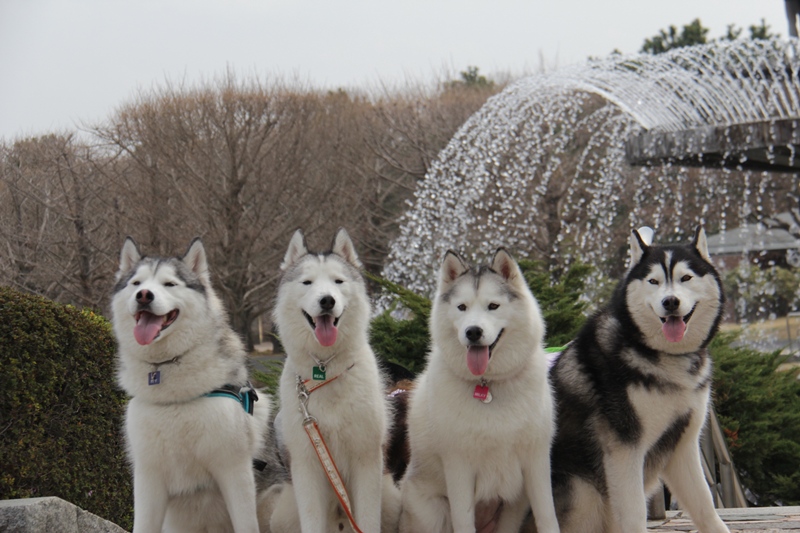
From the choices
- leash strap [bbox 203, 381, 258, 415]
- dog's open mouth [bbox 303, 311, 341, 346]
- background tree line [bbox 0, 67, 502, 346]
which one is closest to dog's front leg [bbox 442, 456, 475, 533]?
dog's open mouth [bbox 303, 311, 341, 346]

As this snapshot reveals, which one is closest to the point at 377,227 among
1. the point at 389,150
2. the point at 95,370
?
the point at 389,150

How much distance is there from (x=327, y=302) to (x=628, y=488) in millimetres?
1816

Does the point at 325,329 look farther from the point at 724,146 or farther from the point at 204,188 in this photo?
the point at 204,188

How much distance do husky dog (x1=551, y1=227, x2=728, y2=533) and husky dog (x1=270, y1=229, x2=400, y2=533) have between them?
1.09m

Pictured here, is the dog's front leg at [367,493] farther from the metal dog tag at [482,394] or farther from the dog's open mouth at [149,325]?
the dog's open mouth at [149,325]

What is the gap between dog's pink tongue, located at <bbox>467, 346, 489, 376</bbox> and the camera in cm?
400

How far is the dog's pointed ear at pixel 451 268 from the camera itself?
4.32 meters

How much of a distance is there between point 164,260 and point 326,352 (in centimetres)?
101

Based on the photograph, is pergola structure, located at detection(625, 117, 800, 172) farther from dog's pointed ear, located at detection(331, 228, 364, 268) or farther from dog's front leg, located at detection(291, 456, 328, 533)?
dog's front leg, located at detection(291, 456, 328, 533)

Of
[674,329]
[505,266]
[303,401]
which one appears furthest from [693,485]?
[303,401]

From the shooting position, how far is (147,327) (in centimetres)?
407

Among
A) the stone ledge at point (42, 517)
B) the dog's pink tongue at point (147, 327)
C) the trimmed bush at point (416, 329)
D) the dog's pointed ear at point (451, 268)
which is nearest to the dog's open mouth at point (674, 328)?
the dog's pointed ear at point (451, 268)

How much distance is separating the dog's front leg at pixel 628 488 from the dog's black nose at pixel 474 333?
973 mm

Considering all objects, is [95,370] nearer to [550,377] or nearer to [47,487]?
[47,487]
